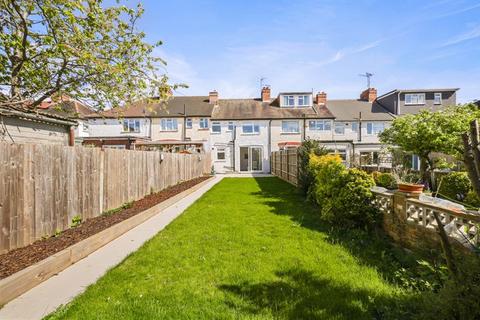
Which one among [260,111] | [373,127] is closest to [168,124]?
[260,111]

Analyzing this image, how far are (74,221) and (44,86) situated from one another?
300 centimetres

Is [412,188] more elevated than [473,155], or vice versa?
[473,155]

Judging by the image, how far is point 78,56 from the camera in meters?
5.62

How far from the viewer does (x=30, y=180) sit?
4957 mm

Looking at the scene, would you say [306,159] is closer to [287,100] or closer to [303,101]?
[287,100]

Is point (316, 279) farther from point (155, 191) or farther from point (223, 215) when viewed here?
point (155, 191)

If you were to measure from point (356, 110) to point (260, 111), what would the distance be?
10825 millimetres

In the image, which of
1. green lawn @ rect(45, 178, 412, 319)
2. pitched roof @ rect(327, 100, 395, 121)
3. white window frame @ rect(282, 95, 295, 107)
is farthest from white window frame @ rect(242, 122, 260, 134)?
green lawn @ rect(45, 178, 412, 319)

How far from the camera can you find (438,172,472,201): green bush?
9.68 metres

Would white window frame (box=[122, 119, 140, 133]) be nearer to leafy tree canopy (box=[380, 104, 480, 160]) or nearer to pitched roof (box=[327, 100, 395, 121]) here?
pitched roof (box=[327, 100, 395, 121])

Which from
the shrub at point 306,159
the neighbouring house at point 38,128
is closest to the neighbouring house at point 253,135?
the shrub at point 306,159

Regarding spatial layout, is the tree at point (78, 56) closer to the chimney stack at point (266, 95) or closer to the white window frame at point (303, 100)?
the white window frame at point (303, 100)

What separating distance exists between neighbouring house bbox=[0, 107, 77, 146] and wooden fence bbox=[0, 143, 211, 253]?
8.49 feet

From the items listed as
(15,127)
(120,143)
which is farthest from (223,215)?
(120,143)
